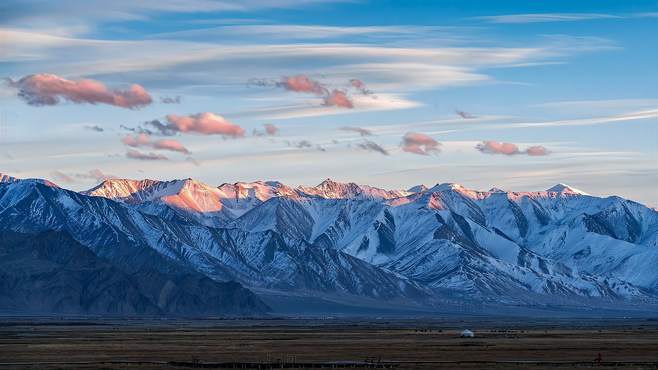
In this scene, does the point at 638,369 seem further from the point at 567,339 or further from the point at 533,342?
the point at 567,339

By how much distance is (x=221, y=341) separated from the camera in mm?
166625

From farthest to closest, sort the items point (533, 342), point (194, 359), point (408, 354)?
point (533, 342), point (408, 354), point (194, 359)

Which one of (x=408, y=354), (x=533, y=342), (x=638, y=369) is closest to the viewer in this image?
(x=638, y=369)

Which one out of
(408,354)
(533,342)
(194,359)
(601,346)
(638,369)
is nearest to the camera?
(638,369)

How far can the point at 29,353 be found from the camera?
133000 millimetres

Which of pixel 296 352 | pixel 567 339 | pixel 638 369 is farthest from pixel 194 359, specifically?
pixel 567 339

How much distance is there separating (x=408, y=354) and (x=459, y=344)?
25.3 meters

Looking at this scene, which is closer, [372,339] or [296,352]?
[296,352]

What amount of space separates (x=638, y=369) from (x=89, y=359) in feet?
163

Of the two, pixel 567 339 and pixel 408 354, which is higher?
pixel 408 354

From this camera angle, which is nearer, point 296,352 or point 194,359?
point 194,359

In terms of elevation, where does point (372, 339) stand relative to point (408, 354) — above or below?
below

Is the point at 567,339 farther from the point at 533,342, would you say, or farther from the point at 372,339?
the point at 372,339

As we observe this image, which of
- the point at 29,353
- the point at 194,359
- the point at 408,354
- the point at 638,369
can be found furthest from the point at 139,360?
the point at 638,369
